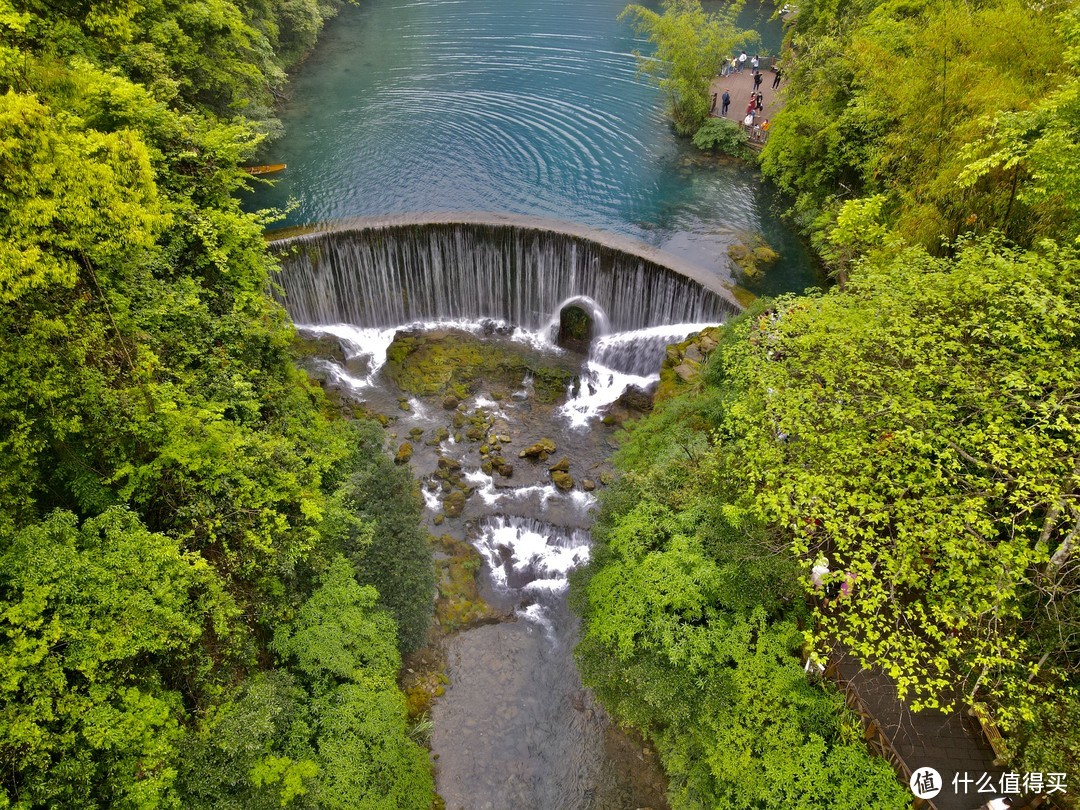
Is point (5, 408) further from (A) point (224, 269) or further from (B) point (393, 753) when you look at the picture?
(B) point (393, 753)

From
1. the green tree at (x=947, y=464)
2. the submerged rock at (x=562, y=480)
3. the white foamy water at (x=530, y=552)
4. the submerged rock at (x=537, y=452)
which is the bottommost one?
the white foamy water at (x=530, y=552)

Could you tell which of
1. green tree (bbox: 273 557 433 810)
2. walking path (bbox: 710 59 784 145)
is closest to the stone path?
green tree (bbox: 273 557 433 810)

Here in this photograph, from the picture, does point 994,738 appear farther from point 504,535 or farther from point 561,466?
point 561,466

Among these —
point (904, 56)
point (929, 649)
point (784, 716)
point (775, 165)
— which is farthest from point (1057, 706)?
point (775, 165)

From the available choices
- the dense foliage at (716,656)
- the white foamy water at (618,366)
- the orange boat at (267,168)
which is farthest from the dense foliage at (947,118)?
the orange boat at (267,168)

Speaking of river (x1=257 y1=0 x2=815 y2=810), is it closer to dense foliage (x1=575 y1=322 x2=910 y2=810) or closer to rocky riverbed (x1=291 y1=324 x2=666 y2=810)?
rocky riverbed (x1=291 y1=324 x2=666 y2=810)

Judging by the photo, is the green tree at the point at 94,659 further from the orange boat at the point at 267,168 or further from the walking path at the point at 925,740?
the orange boat at the point at 267,168

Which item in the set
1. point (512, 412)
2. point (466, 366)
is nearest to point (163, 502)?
point (512, 412)

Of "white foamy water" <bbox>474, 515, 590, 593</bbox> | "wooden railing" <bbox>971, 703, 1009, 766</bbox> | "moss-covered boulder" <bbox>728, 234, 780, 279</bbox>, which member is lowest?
"white foamy water" <bbox>474, 515, 590, 593</bbox>
